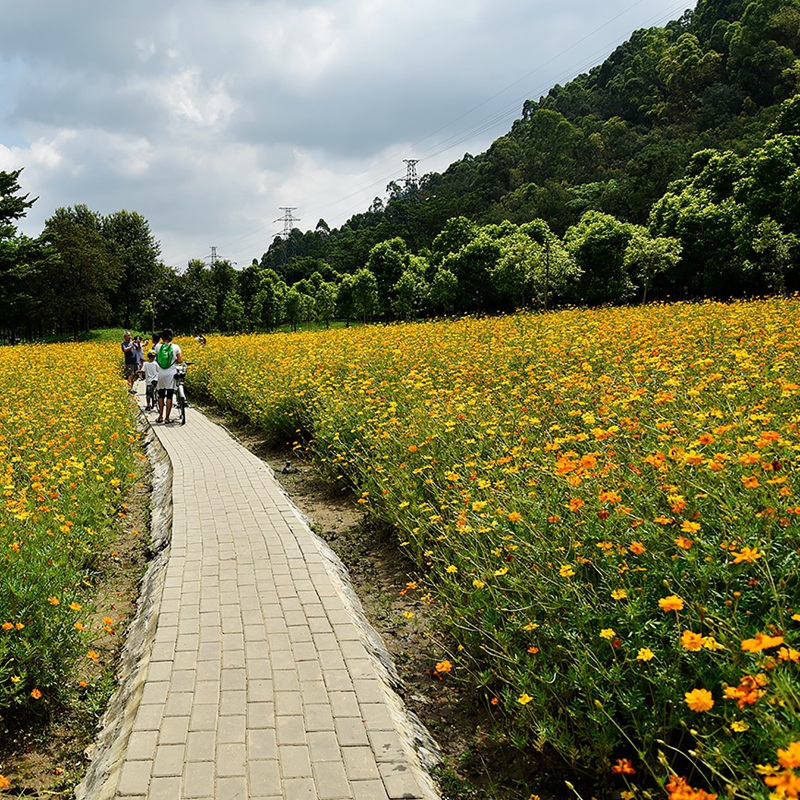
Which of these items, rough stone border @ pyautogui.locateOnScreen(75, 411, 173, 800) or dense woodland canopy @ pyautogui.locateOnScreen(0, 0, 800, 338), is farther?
dense woodland canopy @ pyautogui.locateOnScreen(0, 0, 800, 338)

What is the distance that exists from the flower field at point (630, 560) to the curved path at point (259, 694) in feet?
1.58

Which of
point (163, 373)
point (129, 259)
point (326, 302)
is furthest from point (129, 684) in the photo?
point (129, 259)

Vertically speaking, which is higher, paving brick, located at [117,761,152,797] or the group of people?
the group of people

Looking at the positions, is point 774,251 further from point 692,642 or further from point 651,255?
point 692,642

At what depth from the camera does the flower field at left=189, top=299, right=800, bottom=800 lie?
1963 millimetres

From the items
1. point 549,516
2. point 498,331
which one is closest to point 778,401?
point 549,516

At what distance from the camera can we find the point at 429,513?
4730 mm

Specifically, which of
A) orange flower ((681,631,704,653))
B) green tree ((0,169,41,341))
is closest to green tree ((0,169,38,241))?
green tree ((0,169,41,341))

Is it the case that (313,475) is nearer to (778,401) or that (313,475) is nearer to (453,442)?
(453,442)

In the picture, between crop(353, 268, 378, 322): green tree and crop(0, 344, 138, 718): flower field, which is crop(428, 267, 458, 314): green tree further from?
crop(0, 344, 138, 718): flower field

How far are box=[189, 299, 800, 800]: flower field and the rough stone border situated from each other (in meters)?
1.51

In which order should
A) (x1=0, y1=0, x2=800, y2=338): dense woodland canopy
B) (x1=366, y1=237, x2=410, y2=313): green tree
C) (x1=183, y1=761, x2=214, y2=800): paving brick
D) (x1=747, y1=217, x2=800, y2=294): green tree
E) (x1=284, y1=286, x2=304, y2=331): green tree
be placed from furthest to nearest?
(x1=284, y1=286, x2=304, y2=331): green tree → (x1=366, y1=237, x2=410, y2=313): green tree → (x1=0, y1=0, x2=800, y2=338): dense woodland canopy → (x1=747, y1=217, x2=800, y2=294): green tree → (x1=183, y1=761, x2=214, y2=800): paving brick

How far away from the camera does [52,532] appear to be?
13.5 feet

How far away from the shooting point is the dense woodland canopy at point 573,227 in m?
27.7
